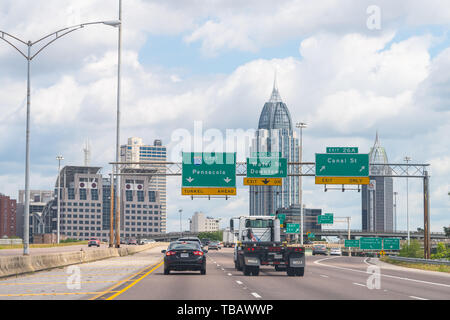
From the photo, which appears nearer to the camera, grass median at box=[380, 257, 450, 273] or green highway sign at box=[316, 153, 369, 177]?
grass median at box=[380, 257, 450, 273]

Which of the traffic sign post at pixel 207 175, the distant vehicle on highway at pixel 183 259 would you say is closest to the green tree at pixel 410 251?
the traffic sign post at pixel 207 175

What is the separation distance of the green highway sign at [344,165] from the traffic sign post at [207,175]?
8.20 meters

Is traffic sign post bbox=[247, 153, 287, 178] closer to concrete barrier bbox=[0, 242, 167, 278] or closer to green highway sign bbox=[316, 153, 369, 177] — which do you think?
green highway sign bbox=[316, 153, 369, 177]

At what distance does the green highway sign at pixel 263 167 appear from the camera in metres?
64.1

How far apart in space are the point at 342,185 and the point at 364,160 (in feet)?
9.97

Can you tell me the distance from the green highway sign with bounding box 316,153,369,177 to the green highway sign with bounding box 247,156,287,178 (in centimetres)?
436

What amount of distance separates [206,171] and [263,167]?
5.09m

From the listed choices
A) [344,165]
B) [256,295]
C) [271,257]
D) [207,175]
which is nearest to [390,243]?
[344,165]

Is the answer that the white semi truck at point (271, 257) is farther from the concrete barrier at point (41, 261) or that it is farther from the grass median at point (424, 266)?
the grass median at point (424, 266)

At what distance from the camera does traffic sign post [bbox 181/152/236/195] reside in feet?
210

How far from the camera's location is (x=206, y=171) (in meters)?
64.2

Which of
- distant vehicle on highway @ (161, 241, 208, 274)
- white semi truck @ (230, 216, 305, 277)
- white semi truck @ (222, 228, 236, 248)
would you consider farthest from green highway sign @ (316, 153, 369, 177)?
distant vehicle on highway @ (161, 241, 208, 274)
